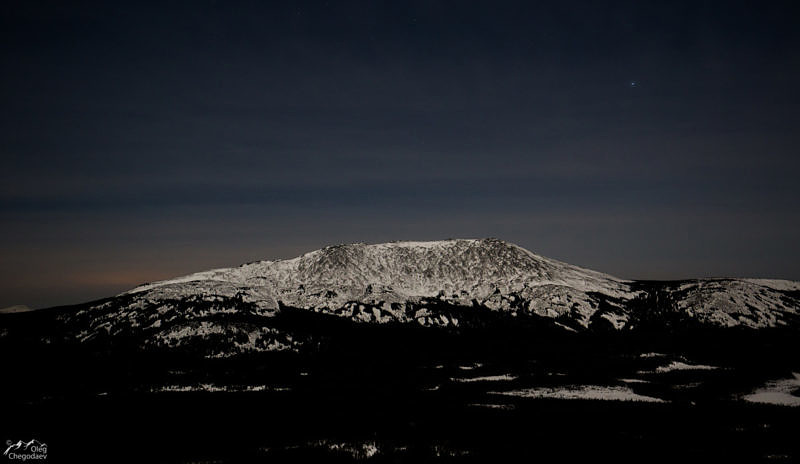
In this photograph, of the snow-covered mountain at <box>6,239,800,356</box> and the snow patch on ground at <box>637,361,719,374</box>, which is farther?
the snow-covered mountain at <box>6,239,800,356</box>

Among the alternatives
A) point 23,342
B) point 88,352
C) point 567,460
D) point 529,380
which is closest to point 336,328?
point 88,352

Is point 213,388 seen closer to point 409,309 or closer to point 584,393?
point 584,393

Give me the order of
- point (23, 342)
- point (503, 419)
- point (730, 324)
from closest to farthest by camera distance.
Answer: point (503, 419)
point (23, 342)
point (730, 324)

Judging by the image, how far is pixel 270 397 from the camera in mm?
69312

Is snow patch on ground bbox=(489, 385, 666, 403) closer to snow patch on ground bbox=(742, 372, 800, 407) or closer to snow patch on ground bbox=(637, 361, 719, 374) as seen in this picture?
snow patch on ground bbox=(742, 372, 800, 407)

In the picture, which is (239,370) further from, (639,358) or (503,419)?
(639,358)

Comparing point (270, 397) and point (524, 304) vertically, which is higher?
point (524, 304)

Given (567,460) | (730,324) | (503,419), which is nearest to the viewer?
(567,460)

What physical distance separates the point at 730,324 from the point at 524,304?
216ft

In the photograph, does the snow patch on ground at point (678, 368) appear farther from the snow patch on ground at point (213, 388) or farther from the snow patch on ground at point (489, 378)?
the snow patch on ground at point (213, 388)
